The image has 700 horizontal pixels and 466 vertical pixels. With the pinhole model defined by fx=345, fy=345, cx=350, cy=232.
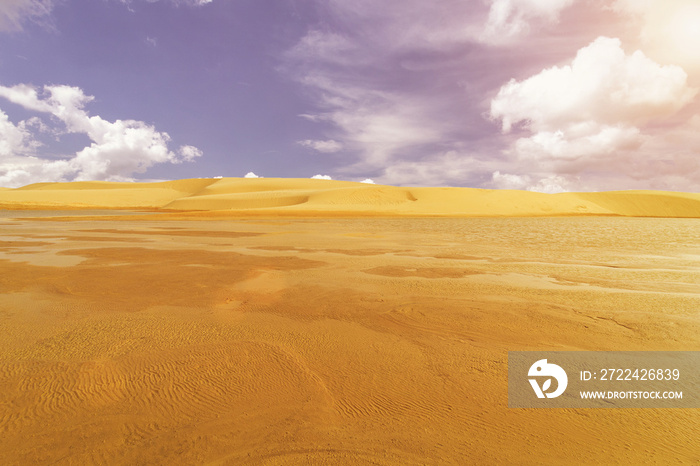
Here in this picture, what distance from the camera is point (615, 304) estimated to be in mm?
6012

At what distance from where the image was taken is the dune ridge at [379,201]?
55.4m

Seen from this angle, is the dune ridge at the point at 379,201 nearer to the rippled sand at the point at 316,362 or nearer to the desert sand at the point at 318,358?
the desert sand at the point at 318,358

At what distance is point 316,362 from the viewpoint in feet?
13.0

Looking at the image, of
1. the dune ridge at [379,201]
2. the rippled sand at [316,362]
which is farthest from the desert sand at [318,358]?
the dune ridge at [379,201]

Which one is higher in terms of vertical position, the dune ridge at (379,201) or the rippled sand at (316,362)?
the dune ridge at (379,201)

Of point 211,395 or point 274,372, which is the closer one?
point 211,395

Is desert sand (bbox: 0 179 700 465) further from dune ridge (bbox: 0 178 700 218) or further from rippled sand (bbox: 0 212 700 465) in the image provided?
dune ridge (bbox: 0 178 700 218)

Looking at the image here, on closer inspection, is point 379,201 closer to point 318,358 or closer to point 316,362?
point 318,358

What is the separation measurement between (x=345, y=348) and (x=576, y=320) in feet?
11.8

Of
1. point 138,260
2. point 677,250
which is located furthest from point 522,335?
point 677,250

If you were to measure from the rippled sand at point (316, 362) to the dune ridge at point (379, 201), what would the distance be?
38086 mm

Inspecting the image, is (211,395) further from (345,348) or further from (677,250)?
(677,250)

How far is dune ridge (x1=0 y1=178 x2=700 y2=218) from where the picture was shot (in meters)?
55.4

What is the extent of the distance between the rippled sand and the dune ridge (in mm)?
38086
